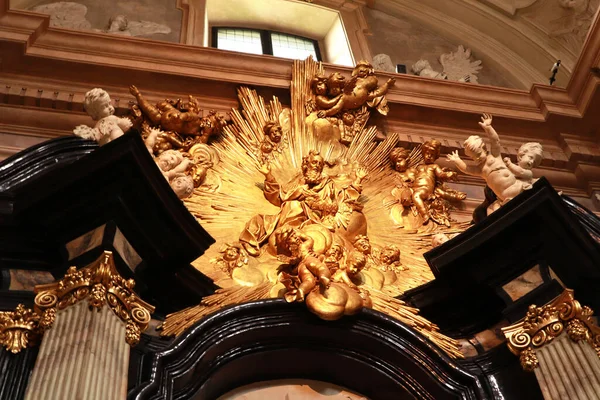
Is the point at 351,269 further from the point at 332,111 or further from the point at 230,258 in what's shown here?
the point at 332,111

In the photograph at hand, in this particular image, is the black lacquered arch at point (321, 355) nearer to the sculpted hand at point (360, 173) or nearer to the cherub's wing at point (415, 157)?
the sculpted hand at point (360, 173)

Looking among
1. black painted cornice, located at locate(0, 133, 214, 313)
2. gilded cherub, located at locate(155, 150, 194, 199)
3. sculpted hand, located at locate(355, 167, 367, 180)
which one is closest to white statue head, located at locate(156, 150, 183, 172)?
gilded cherub, located at locate(155, 150, 194, 199)

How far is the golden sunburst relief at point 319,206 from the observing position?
595 cm

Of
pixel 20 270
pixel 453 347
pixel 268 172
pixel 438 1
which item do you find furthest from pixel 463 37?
pixel 20 270

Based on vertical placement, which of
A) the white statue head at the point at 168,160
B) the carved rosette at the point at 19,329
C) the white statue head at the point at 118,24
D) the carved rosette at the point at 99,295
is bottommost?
the carved rosette at the point at 19,329

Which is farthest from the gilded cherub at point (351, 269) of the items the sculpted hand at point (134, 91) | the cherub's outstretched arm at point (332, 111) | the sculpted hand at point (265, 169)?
the sculpted hand at point (134, 91)

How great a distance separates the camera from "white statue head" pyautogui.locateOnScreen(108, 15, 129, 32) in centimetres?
891

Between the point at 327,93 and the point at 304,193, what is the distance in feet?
4.99

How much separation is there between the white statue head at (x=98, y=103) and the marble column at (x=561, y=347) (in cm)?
354

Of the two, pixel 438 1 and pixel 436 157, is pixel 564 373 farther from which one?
pixel 438 1

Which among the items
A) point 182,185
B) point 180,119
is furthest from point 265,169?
point 182,185

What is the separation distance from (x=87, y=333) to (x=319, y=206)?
259 cm

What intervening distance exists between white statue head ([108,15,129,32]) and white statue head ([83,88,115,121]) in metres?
2.96

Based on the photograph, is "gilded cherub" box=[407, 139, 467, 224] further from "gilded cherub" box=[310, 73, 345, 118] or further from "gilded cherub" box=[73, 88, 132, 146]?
"gilded cherub" box=[73, 88, 132, 146]
